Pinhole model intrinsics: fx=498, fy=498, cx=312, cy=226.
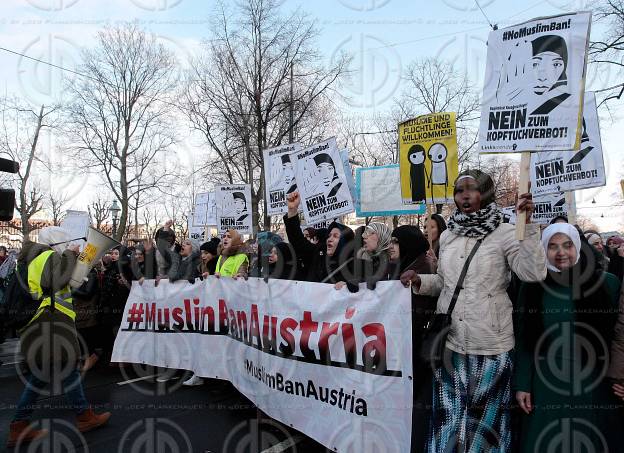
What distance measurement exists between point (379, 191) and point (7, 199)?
10470 millimetres

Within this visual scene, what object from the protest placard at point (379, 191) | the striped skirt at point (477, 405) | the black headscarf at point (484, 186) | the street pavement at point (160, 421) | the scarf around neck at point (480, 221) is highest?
the protest placard at point (379, 191)

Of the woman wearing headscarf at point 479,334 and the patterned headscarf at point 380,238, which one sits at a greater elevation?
the patterned headscarf at point 380,238

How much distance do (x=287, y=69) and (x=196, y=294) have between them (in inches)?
602

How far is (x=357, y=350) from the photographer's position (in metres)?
3.46

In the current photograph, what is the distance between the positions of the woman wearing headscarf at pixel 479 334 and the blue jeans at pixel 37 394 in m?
3.25

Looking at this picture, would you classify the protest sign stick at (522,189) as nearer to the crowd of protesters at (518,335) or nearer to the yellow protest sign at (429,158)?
the crowd of protesters at (518,335)

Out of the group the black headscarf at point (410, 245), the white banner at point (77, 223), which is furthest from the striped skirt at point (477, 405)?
the white banner at point (77, 223)

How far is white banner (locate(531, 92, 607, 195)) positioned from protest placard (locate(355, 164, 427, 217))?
248 inches

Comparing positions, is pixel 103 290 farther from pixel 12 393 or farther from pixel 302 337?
pixel 302 337

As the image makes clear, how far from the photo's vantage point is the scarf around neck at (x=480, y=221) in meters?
2.93

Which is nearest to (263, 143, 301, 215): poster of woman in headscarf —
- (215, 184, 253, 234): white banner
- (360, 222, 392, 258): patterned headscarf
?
(215, 184, 253, 234): white banner

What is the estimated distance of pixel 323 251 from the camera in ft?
16.8

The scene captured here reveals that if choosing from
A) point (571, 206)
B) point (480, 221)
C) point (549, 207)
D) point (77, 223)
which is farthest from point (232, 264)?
point (549, 207)

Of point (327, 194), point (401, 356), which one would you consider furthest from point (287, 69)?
point (401, 356)
